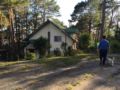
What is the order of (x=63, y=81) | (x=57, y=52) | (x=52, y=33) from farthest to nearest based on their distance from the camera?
(x=52, y=33) < (x=57, y=52) < (x=63, y=81)

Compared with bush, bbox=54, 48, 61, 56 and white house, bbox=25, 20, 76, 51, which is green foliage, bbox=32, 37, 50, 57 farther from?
white house, bbox=25, 20, 76, 51

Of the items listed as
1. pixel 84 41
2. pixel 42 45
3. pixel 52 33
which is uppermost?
pixel 52 33

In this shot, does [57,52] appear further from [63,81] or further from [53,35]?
[63,81]

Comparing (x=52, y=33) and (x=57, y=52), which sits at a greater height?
(x=52, y=33)

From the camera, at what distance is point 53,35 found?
6341 centimetres

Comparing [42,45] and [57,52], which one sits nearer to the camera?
[42,45]

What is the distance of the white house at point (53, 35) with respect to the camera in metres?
62.8

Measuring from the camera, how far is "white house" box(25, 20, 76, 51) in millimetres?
62781

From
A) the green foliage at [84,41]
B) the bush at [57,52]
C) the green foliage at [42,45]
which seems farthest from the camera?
the green foliage at [84,41]

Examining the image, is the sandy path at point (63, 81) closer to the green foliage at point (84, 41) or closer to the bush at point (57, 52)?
the bush at point (57, 52)

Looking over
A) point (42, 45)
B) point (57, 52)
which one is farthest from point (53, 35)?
point (42, 45)

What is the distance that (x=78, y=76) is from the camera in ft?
55.2

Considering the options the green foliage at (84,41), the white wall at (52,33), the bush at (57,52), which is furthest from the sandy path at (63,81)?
the white wall at (52,33)

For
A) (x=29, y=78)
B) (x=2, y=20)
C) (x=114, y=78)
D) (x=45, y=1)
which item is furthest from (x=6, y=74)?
(x=45, y=1)
